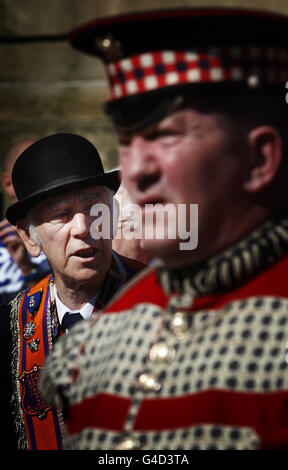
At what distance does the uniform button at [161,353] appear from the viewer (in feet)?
6.67

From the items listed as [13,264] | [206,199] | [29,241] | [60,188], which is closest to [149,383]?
[206,199]

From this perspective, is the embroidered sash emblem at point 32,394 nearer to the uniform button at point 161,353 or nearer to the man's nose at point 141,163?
Result: the uniform button at point 161,353

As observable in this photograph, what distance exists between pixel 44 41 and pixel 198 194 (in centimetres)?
A: 943

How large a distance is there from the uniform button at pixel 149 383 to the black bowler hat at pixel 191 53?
A: 0.57 m

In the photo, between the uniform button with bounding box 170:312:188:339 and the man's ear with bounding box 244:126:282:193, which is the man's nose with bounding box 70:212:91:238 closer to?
the uniform button with bounding box 170:312:188:339

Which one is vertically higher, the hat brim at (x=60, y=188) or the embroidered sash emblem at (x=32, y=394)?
the hat brim at (x=60, y=188)

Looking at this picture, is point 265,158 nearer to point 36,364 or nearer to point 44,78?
point 36,364

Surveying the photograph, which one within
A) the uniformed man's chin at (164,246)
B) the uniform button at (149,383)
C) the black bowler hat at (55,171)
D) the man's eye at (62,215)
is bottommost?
A: the uniform button at (149,383)

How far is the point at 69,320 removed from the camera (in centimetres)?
411

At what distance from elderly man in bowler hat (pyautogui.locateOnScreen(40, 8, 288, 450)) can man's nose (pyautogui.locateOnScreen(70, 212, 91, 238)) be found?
73.9 inches

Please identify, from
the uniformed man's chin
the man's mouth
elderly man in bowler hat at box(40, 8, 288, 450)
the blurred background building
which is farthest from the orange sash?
the blurred background building

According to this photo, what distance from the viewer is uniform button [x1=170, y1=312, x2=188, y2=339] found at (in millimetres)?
2043

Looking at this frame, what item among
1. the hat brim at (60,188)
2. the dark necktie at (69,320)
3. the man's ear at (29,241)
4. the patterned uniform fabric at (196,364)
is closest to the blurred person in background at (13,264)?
the man's ear at (29,241)
